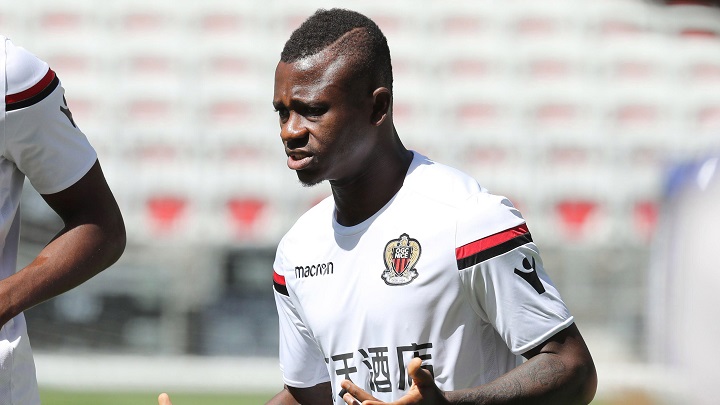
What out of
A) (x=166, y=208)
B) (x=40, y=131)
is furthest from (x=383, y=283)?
(x=166, y=208)

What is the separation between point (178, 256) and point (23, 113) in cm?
953

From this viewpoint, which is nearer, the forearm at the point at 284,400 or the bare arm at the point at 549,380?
the bare arm at the point at 549,380

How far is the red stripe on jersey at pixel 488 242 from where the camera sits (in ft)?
7.57

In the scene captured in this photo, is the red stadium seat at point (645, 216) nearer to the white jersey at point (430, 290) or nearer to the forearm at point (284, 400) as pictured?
the forearm at point (284, 400)

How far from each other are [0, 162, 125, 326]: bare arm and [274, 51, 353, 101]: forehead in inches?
18.2

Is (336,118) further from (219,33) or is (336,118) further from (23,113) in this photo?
(219,33)

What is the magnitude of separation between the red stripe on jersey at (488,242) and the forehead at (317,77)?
1.53 feet

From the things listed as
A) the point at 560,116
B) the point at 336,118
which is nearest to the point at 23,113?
the point at 336,118

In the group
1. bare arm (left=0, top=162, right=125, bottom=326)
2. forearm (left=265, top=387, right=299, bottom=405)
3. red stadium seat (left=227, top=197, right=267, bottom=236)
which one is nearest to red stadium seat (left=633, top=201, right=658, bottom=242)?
red stadium seat (left=227, top=197, right=267, bottom=236)

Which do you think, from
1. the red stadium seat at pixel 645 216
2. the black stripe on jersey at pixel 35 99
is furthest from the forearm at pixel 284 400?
the red stadium seat at pixel 645 216

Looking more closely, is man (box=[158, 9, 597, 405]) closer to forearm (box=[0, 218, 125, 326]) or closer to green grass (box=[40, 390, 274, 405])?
forearm (box=[0, 218, 125, 326])

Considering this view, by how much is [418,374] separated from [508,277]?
0.37 metres

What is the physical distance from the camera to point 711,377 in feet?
7.23

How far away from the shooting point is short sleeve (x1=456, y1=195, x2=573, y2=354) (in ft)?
7.57
